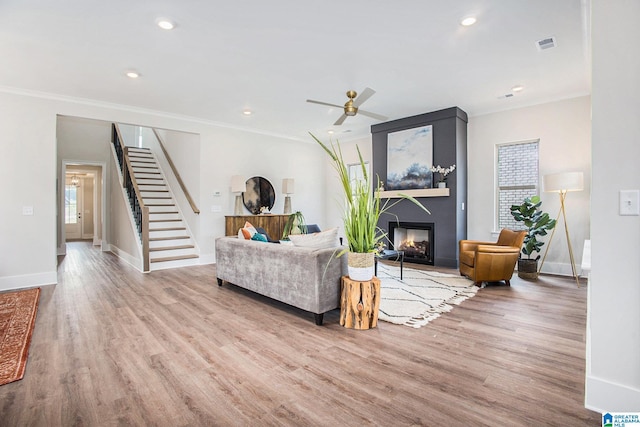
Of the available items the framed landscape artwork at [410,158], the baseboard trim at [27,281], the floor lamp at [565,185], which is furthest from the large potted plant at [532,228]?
the baseboard trim at [27,281]

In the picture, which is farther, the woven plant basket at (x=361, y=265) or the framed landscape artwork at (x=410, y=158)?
the framed landscape artwork at (x=410, y=158)

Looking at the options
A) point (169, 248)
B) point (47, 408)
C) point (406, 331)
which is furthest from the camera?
point (169, 248)

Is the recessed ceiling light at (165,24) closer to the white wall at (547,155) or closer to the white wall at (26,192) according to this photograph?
the white wall at (26,192)

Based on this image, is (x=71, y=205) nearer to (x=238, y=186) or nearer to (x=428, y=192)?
(x=238, y=186)

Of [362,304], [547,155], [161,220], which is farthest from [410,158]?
[161,220]

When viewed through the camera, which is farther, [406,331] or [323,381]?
[406,331]

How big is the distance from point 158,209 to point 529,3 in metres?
7.23

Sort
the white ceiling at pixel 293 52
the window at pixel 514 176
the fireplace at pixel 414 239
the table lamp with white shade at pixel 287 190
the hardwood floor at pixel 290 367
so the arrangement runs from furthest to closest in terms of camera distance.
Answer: the table lamp with white shade at pixel 287 190 → the fireplace at pixel 414 239 → the window at pixel 514 176 → the white ceiling at pixel 293 52 → the hardwood floor at pixel 290 367

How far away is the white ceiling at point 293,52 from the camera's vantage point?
2.70 m

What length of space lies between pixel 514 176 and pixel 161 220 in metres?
7.03

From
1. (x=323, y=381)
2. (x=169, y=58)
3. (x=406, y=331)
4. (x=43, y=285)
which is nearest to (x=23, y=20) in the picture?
(x=169, y=58)

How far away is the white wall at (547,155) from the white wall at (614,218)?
13.2 feet

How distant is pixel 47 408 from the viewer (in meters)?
1.73

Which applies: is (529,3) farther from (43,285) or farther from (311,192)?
(43,285)
